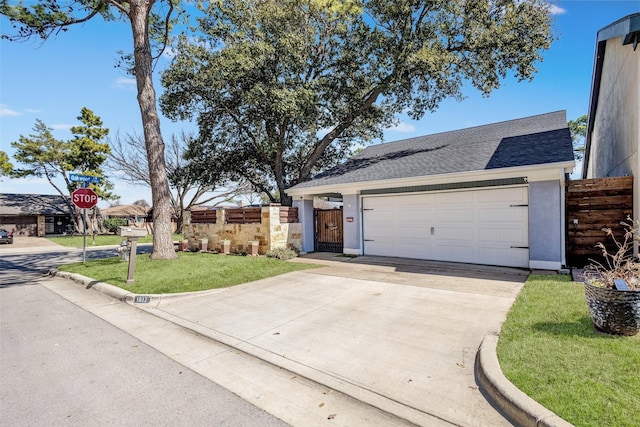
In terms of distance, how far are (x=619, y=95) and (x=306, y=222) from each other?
1029 cm

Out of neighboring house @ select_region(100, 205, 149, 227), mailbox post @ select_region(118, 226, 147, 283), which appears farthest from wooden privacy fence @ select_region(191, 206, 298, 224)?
neighboring house @ select_region(100, 205, 149, 227)

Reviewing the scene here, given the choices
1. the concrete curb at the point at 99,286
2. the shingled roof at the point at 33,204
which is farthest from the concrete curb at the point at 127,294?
the shingled roof at the point at 33,204

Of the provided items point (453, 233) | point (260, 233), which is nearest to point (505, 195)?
point (453, 233)

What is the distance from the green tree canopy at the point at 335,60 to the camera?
42.8 feet

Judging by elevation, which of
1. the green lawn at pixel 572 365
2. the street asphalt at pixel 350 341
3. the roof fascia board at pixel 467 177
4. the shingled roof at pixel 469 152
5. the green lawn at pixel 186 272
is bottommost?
the street asphalt at pixel 350 341

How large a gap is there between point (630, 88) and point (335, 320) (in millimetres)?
8584

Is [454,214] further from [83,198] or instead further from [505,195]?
[83,198]

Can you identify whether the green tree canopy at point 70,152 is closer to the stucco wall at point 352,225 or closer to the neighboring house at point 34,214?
the neighboring house at point 34,214

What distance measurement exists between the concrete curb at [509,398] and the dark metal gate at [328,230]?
9224mm

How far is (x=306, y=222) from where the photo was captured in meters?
13.0

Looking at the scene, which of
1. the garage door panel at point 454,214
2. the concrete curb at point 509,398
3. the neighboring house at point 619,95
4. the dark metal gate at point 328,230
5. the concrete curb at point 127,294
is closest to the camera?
the concrete curb at point 509,398

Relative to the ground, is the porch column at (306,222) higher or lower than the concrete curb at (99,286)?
higher

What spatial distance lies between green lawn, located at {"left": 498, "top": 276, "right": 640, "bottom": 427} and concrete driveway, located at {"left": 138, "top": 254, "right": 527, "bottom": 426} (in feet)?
1.26

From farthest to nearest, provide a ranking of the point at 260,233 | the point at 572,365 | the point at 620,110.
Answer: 1. the point at 260,233
2. the point at 620,110
3. the point at 572,365
